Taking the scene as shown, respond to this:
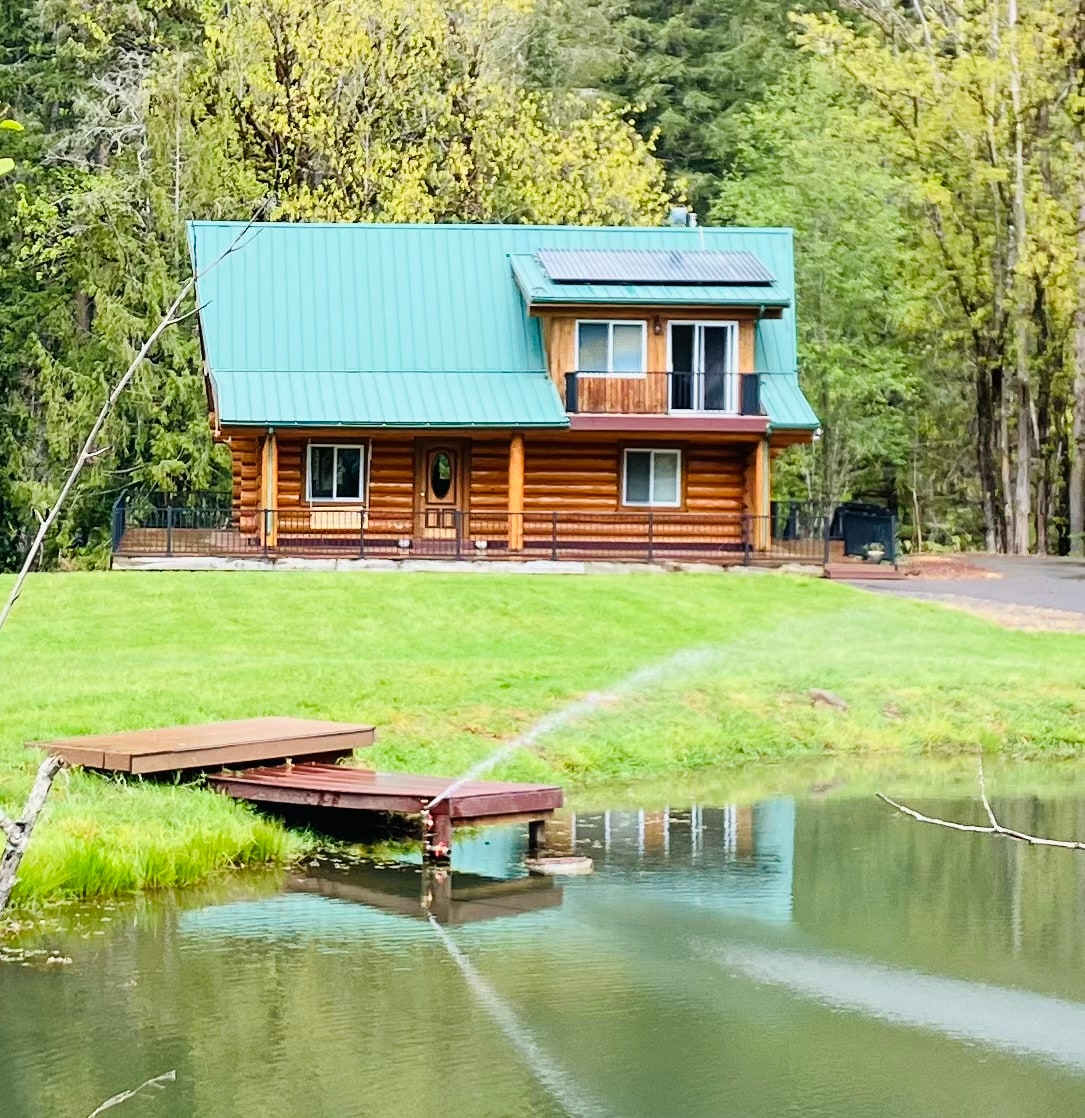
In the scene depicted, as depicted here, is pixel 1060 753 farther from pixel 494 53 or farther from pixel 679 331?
pixel 494 53

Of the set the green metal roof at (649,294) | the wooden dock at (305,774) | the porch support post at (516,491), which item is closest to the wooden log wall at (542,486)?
the porch support post at (516,491)

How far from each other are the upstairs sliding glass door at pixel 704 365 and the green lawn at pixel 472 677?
19.8ft

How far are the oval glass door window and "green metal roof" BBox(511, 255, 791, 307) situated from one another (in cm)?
401

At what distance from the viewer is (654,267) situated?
4072cm

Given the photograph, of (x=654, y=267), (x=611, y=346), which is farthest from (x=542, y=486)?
(x=654, y=267)

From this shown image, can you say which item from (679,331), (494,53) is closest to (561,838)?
(679,331)

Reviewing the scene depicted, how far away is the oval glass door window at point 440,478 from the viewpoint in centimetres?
4134

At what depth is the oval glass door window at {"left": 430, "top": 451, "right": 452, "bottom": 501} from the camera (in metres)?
41.3

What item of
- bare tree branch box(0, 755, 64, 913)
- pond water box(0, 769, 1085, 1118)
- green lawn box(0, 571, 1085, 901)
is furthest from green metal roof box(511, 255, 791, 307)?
bare tree branch box(0, 755, 64, 913)

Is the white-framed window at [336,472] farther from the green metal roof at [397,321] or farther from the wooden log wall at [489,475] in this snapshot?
the wooden log wall at [489,475]

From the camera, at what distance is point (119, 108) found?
51.3 metres

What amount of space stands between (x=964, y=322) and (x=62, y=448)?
24502mm

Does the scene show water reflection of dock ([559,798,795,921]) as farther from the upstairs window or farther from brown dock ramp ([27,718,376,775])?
the upstairs window

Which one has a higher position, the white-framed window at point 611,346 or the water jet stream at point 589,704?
the white-framed window at point 611,346
